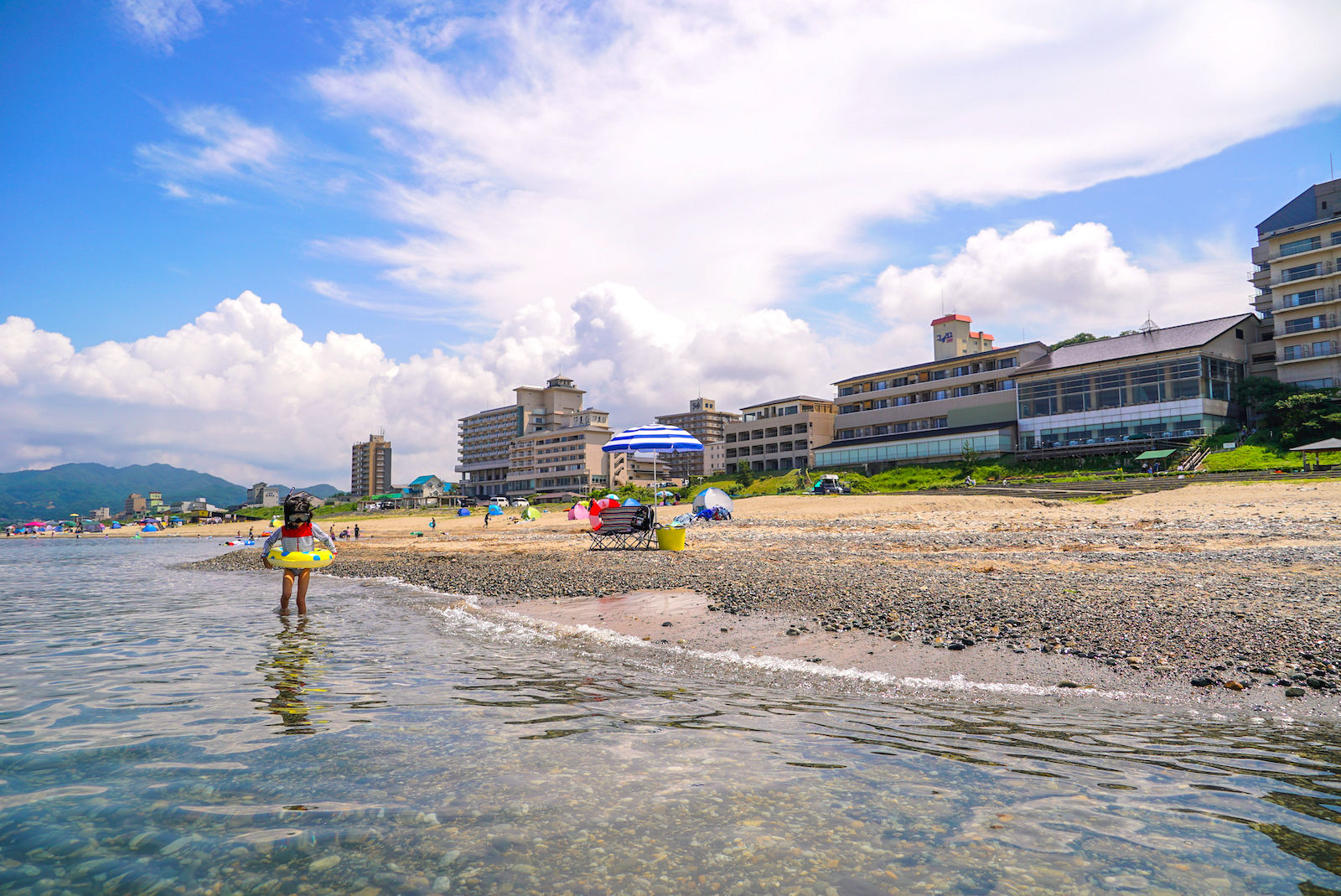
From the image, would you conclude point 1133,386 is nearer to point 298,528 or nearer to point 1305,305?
point 1305,305

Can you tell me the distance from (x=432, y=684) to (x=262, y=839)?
350 centimetres

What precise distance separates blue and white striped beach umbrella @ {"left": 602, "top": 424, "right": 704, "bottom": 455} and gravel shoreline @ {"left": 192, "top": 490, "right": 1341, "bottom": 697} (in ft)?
11.9

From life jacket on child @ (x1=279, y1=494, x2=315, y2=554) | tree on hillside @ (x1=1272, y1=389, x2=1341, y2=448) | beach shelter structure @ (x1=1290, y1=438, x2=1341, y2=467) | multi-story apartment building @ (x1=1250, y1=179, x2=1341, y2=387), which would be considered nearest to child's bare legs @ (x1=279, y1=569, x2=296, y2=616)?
life jacket on child @ (x1=279, y1=494, x2=315, y2=554)

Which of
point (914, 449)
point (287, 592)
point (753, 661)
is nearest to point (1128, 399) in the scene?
point (914, 449)

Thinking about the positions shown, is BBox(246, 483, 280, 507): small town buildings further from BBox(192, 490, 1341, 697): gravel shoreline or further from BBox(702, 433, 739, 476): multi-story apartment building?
BBox(192, 490, 1341, 697): gravel shoreline

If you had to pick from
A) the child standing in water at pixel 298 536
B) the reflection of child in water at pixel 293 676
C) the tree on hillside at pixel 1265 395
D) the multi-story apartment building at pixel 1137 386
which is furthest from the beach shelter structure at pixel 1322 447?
the reflection of child in water at pixel 293 676

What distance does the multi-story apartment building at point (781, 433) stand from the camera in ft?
284

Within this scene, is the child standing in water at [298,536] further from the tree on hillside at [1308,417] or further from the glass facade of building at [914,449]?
the glass facade of building at [914,449]

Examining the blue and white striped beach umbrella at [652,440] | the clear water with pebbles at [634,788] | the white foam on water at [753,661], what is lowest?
the white foam on water at [753,661]

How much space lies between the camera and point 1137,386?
55.6m

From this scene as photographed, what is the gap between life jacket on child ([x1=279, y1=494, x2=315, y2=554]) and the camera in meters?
11.7

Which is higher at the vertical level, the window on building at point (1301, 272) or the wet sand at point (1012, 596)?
the window on building at point (1301, 272)

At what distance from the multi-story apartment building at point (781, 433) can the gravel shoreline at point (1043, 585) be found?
206 ft

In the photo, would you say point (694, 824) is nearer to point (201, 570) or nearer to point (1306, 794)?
point (1306, 794)
